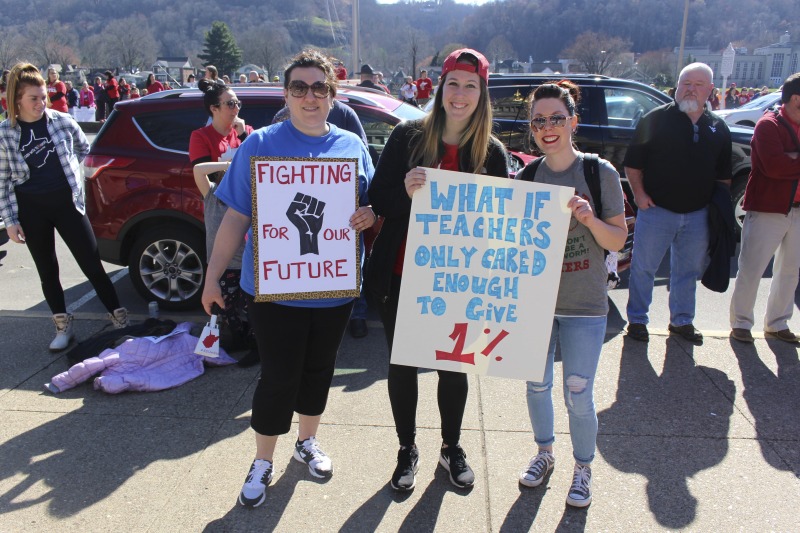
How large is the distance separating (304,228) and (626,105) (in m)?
6.34

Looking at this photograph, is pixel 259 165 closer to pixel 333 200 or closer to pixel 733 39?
pixel 333 200

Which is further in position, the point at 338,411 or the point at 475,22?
the point at 475,22

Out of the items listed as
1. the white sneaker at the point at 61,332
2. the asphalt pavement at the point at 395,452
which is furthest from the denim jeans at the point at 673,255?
the white sneaker at the point at 61,332

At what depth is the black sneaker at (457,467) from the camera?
9.80 ft

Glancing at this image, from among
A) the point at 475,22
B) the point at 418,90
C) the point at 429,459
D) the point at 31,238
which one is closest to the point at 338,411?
the point at 429,459

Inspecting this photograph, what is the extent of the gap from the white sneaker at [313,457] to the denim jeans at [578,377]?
39.9 inches

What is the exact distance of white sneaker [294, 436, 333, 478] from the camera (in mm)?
3074

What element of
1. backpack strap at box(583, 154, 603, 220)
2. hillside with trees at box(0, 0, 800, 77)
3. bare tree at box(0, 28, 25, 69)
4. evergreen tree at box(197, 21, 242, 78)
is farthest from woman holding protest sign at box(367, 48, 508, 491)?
hillside with trees at box(0, 0, 800, 77)

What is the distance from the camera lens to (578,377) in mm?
2738

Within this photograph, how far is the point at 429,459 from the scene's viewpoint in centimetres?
325

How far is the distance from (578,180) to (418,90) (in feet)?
62.3

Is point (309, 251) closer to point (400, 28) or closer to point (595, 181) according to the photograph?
point (595, 181)

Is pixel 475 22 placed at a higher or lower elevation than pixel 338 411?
higher

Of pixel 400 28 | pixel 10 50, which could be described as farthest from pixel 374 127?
pixel 400 28
